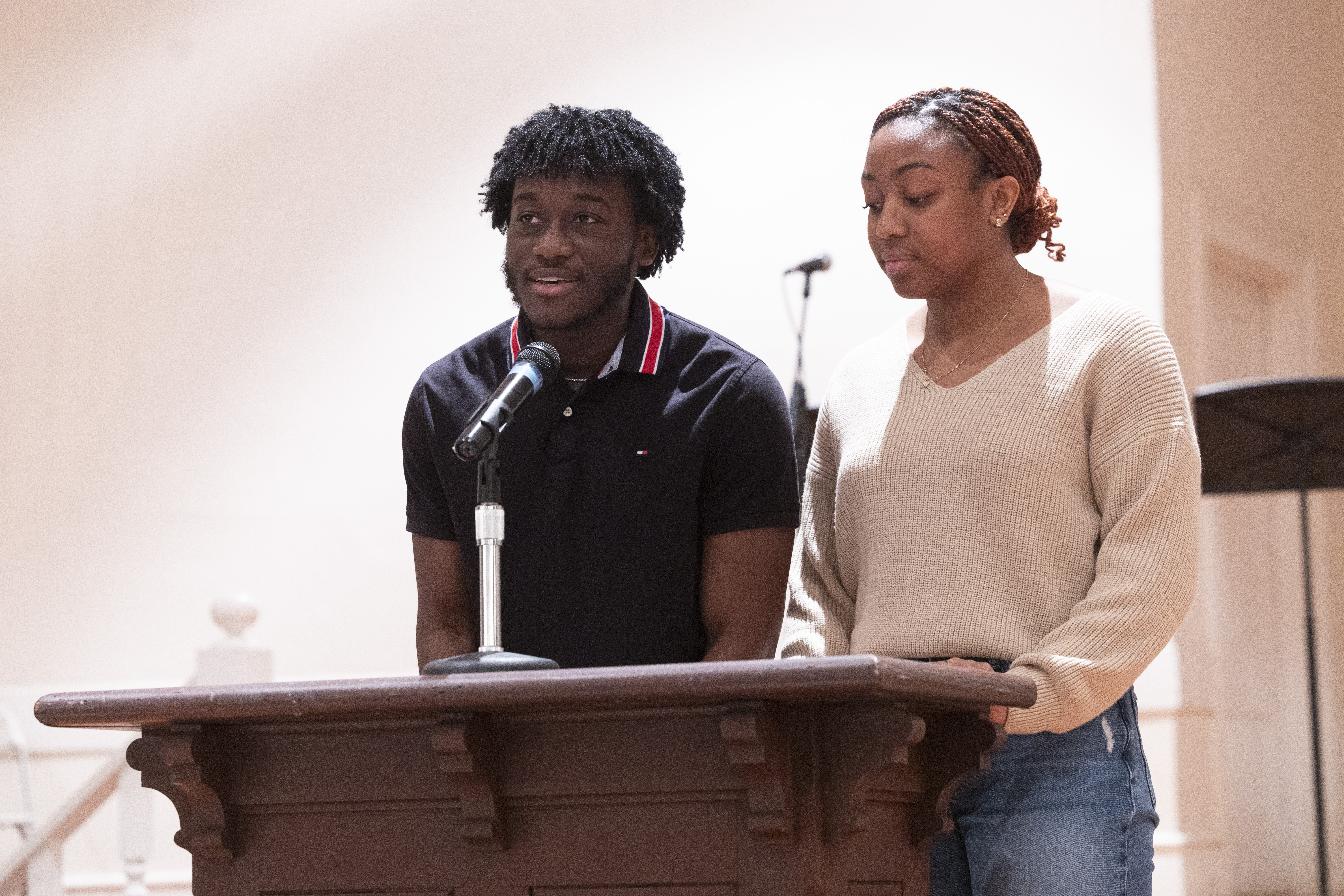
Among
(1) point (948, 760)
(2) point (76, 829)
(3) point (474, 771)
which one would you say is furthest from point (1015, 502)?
(2) point (76, 829)

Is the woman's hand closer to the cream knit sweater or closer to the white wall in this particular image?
the cream knit sweater

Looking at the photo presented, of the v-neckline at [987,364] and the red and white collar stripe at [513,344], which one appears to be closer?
the v-neckline at [987,364]

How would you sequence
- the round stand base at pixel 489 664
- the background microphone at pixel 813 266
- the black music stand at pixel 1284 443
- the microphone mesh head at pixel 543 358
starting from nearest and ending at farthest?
1. the round stand base at pixel 489 664
2. the microphone mesh head at pixel 543 358
3. the black music stand at pixel 1284 443
4. the background microphone at pixel 813 266

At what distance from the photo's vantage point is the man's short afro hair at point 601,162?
6.64ft

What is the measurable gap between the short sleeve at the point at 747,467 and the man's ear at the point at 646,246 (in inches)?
9.4

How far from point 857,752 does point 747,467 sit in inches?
26.6

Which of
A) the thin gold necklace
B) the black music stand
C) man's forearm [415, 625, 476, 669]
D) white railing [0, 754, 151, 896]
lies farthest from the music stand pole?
white railing [0, 754, 151, 896]

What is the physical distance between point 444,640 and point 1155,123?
3.05 m

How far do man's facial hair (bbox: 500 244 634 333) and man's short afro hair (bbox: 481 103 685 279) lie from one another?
12 centimetres

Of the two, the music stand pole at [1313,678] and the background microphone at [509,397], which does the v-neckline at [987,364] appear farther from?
the music stand pole at [1313,678]

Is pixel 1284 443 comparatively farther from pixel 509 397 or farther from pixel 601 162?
pixel 509 397

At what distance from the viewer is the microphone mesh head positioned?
1.65 metres

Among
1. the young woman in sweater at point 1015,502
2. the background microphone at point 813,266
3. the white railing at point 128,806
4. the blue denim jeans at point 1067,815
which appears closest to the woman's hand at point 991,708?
the young woman in sweater at point 1015,502

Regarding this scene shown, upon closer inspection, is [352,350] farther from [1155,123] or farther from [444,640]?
[444,640]
